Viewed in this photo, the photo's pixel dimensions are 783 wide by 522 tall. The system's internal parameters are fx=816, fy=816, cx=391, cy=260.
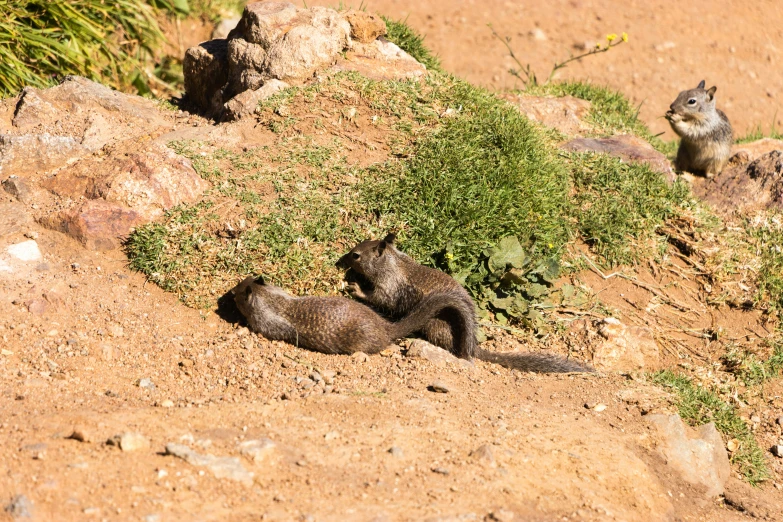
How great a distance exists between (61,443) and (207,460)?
2.22 ft

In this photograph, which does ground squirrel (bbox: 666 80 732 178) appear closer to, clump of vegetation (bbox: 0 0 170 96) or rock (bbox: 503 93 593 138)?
rock (bbox: 503 93 593 138)

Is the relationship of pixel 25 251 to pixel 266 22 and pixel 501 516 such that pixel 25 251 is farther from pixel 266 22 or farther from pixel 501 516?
pixel 501 516

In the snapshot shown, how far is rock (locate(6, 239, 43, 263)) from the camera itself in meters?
5.43

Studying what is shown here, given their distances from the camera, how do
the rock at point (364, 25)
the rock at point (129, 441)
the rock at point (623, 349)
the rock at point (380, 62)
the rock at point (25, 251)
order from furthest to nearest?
the rock at point (364, 25)
the rock at point (380, 62)
the rock at point (623, 349)
the rock at point (25, 251)
the rock at point (129, 441)

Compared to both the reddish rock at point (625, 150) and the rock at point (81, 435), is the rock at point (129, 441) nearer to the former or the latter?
the rock at point (81, 435)

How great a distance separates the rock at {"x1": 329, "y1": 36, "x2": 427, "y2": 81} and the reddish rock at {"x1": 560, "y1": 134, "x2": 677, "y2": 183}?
158cm

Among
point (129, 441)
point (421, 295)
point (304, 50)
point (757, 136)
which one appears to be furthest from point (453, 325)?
point (757, 136)

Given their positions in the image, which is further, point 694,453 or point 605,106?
point 605,106

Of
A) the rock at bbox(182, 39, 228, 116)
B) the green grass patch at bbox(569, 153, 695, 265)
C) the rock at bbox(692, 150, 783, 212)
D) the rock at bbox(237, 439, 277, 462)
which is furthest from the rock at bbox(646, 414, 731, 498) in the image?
the rock at bbox(182, 39, 228, 116)

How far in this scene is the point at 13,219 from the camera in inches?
223

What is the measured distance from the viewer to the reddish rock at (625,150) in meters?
7.51

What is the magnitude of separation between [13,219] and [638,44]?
10.6 m

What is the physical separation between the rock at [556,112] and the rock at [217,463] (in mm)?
5266

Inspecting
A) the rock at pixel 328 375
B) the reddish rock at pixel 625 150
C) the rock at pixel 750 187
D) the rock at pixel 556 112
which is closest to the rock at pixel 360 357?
the rock at pixel 328 375
